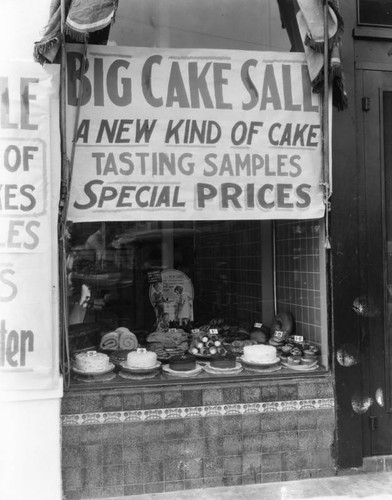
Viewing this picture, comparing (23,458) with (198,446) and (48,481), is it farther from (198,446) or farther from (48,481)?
(198,446)

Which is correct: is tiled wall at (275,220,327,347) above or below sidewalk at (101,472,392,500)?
above

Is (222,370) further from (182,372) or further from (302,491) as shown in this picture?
(302,491)

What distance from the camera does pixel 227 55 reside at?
3.91 m

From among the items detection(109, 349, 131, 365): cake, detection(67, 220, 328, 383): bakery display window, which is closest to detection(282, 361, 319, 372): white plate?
detection(67, 220, 328, 383): bakery display window

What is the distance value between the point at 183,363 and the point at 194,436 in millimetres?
534

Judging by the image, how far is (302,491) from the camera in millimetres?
3787

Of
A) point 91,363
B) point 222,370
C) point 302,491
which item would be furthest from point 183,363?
point 302,491

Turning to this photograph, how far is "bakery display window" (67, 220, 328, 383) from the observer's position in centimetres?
409

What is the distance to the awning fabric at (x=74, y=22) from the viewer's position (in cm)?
322

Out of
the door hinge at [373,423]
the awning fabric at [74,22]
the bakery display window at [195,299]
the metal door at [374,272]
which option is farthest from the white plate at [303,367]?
the awning fabric at [74,22]

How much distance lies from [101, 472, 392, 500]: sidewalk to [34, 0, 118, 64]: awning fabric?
3.08 m

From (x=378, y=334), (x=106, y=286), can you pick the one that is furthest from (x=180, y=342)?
(x=378, y=334)

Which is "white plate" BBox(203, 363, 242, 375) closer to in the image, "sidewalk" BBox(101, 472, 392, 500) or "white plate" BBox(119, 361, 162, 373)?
"white plate" BBox(119, 361, 162, 373)

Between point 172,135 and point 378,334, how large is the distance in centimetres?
219
